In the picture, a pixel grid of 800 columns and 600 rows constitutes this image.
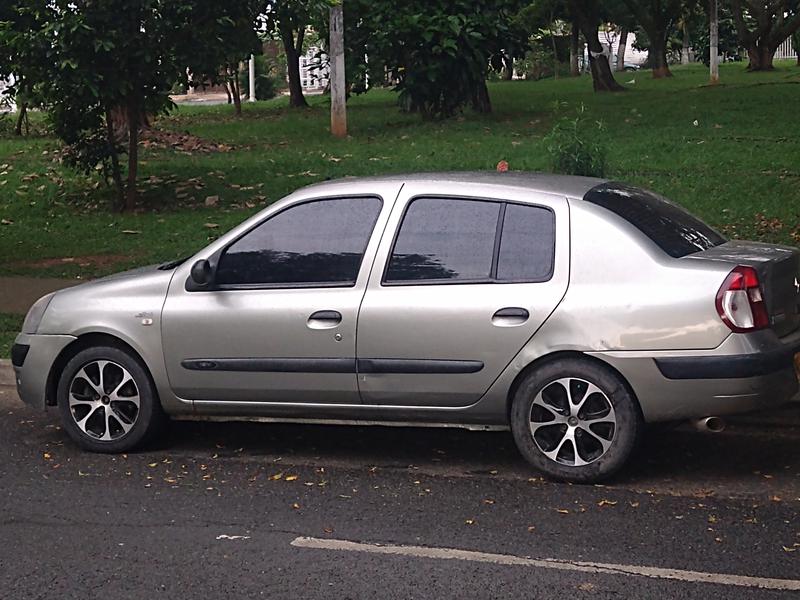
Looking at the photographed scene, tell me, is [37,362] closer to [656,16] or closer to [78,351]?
[78,351]

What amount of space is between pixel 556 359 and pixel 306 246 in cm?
153

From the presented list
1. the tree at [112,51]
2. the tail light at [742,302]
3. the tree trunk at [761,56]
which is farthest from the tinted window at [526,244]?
the tree trunk at [761,56]

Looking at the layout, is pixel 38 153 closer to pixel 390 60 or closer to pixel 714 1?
pixel 390 60

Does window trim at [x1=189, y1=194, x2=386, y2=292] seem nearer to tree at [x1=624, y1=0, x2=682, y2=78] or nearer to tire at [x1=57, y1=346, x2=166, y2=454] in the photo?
tire at [x1=57, y1=346, x2=166, y2=454]

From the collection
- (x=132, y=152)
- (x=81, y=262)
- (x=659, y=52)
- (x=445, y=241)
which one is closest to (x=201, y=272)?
(x=445, y=241)

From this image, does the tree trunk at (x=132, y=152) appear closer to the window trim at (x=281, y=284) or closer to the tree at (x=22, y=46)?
the tree at (x=22, y=46)

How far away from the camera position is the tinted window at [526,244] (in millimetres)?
6547

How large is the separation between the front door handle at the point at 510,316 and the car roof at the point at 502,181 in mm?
706

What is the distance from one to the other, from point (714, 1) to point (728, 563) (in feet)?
104

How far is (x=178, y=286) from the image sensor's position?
284 inches

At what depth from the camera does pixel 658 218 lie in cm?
695

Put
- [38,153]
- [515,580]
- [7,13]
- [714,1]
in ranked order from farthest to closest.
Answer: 1. [714,1]
2. [38,153]
3. [7,13]
4. [515,580]

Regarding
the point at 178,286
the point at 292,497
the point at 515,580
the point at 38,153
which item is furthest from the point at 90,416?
the point at 38,153

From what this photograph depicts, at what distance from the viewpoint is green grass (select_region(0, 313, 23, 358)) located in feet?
32.0
